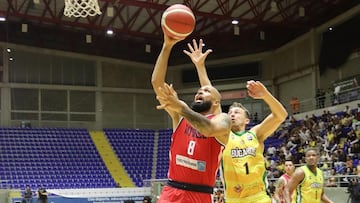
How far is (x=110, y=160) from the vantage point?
32.1 meters

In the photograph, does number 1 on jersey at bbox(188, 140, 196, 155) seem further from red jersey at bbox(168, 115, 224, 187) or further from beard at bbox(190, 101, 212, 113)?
beard at bbox(190, 101, 212, 113)

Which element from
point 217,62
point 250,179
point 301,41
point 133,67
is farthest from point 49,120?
point 250,179

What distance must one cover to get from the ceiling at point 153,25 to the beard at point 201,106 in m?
21.4

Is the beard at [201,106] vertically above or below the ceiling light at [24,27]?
below

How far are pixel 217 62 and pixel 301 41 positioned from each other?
5.87 metres

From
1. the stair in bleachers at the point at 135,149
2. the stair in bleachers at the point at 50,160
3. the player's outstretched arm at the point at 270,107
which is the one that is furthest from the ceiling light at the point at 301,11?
the player's outstretched arm at the point at 270,107

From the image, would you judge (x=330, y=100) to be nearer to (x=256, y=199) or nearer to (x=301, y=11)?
(x=301, y=11)

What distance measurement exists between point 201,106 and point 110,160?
2789cm

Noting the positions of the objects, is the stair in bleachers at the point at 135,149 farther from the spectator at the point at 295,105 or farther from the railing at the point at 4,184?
the spectator at the point at 295,105

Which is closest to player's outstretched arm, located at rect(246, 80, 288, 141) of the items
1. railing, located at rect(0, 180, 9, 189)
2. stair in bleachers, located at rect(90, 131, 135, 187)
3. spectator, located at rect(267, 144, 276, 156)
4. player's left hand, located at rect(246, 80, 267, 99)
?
player's left hand, located at rect(246, 80, 267, 99)

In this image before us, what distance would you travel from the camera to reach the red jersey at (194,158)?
481 cm

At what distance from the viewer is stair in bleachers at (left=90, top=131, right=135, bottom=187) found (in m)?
30.5

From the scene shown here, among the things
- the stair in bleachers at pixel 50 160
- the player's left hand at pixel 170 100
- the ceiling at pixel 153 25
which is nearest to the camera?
the player's left hand at pixel 170 100

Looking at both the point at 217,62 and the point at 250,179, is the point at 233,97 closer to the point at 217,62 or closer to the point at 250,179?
the point at 217,62
